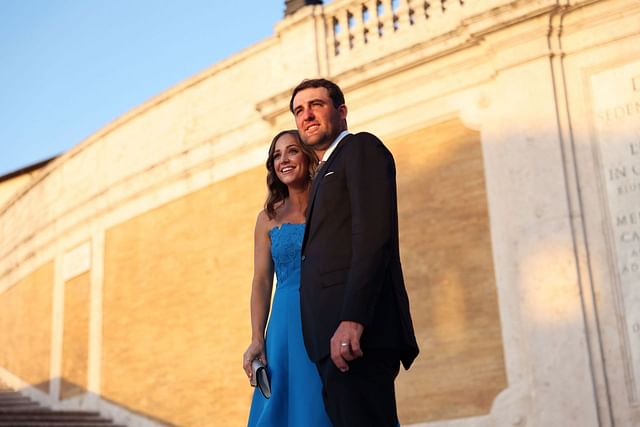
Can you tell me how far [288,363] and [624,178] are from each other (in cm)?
461

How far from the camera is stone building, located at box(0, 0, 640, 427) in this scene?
22.6 ft

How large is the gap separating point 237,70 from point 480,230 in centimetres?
413

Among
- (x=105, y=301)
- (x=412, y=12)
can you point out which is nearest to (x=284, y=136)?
(x=412, y=12)

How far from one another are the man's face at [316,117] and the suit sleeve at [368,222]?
17 centimetres

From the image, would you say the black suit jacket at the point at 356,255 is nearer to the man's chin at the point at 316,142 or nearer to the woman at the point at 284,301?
the man's chin at the point at 316,142

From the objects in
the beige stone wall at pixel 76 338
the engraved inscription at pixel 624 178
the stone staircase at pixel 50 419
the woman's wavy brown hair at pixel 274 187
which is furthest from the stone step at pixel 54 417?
the woman's wavy brown hair at pixel 274 187

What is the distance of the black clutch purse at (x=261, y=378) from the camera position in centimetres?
319

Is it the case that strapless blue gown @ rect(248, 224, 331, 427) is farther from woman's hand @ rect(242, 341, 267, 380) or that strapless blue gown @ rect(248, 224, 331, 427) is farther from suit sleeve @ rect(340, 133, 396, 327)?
suit sleeve @ rect(340, 133, 396, 327)

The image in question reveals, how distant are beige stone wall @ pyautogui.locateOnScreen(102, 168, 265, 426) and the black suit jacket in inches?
268

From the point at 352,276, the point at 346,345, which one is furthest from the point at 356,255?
the point at 346,345

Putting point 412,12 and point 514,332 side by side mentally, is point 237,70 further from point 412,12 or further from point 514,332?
point 514,332

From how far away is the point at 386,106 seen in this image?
28.2ft

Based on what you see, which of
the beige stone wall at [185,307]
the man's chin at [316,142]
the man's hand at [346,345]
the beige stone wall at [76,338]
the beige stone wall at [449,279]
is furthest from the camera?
the beige stone wall at [76,338]

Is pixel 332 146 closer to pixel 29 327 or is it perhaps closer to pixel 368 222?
pixel 368 222
